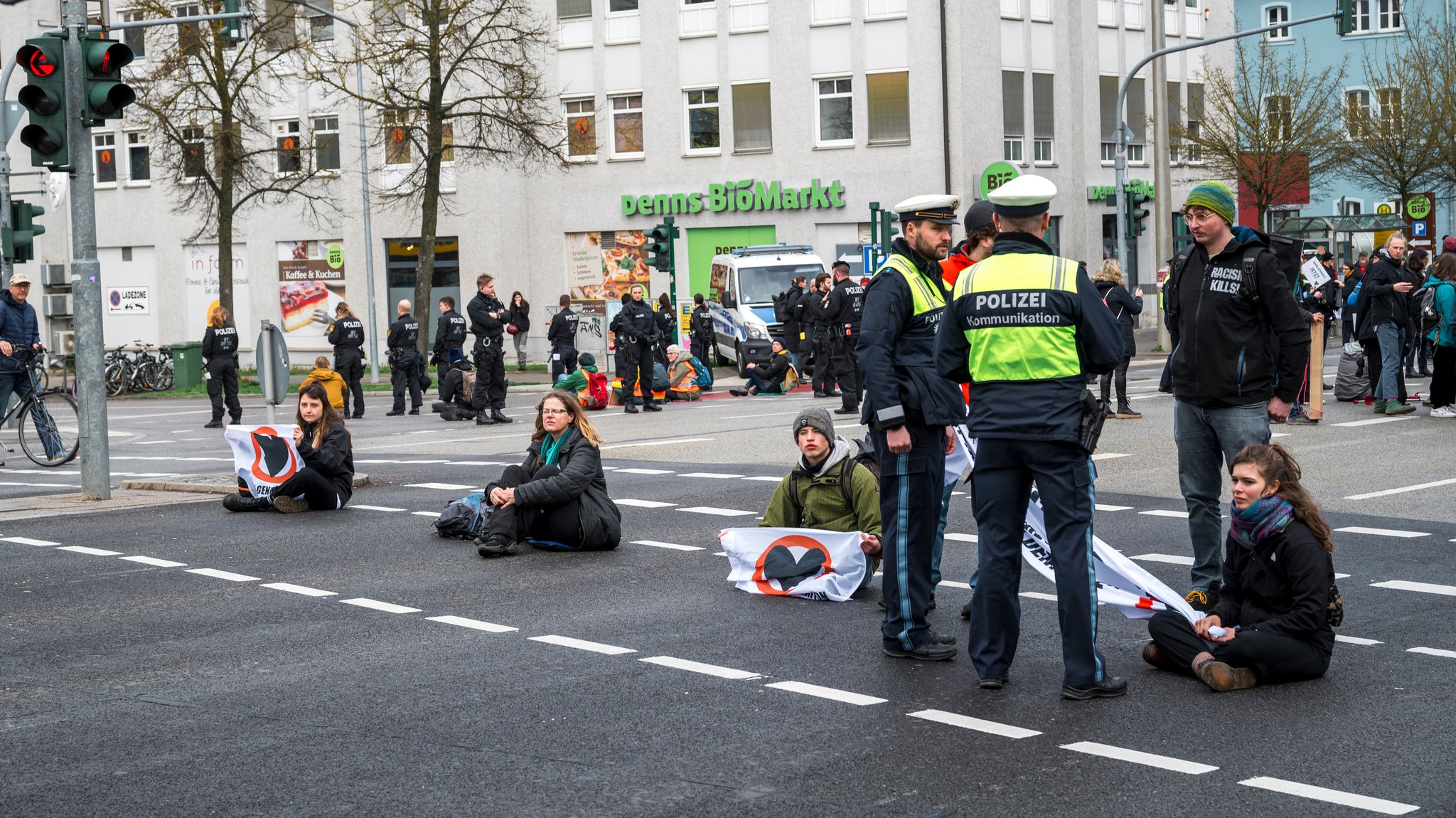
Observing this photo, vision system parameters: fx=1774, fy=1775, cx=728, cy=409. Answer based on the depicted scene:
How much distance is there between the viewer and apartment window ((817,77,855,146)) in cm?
4225

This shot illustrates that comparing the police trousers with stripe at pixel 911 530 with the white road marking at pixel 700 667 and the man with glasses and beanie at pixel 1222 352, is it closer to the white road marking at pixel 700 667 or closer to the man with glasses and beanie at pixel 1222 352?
the white road marking at pixel 700 667

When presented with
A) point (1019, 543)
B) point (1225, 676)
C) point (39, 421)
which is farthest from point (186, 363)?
point (1225, 676)

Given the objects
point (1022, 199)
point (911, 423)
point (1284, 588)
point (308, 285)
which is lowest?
point (1284, 588)

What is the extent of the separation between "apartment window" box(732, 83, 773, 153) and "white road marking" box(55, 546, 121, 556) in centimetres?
3266

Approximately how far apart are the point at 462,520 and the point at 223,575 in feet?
5.74

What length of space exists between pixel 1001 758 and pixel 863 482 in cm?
335

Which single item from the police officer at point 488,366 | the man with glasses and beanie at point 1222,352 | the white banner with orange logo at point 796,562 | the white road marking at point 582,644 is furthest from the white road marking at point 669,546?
the police officer at point 488,366

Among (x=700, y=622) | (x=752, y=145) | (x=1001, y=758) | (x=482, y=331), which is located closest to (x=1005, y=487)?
(x=1001, y=758)

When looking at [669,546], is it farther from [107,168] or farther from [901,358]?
[107,168]

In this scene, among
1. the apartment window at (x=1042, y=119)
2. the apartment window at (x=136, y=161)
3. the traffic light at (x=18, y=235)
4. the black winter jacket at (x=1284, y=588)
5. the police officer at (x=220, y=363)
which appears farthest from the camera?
the apartment window at (x=136, y=161)

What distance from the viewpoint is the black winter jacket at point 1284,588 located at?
666 cm

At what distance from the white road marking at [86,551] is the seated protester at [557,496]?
7.92 feet

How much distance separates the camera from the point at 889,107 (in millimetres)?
41906

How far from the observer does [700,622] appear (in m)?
8.29
